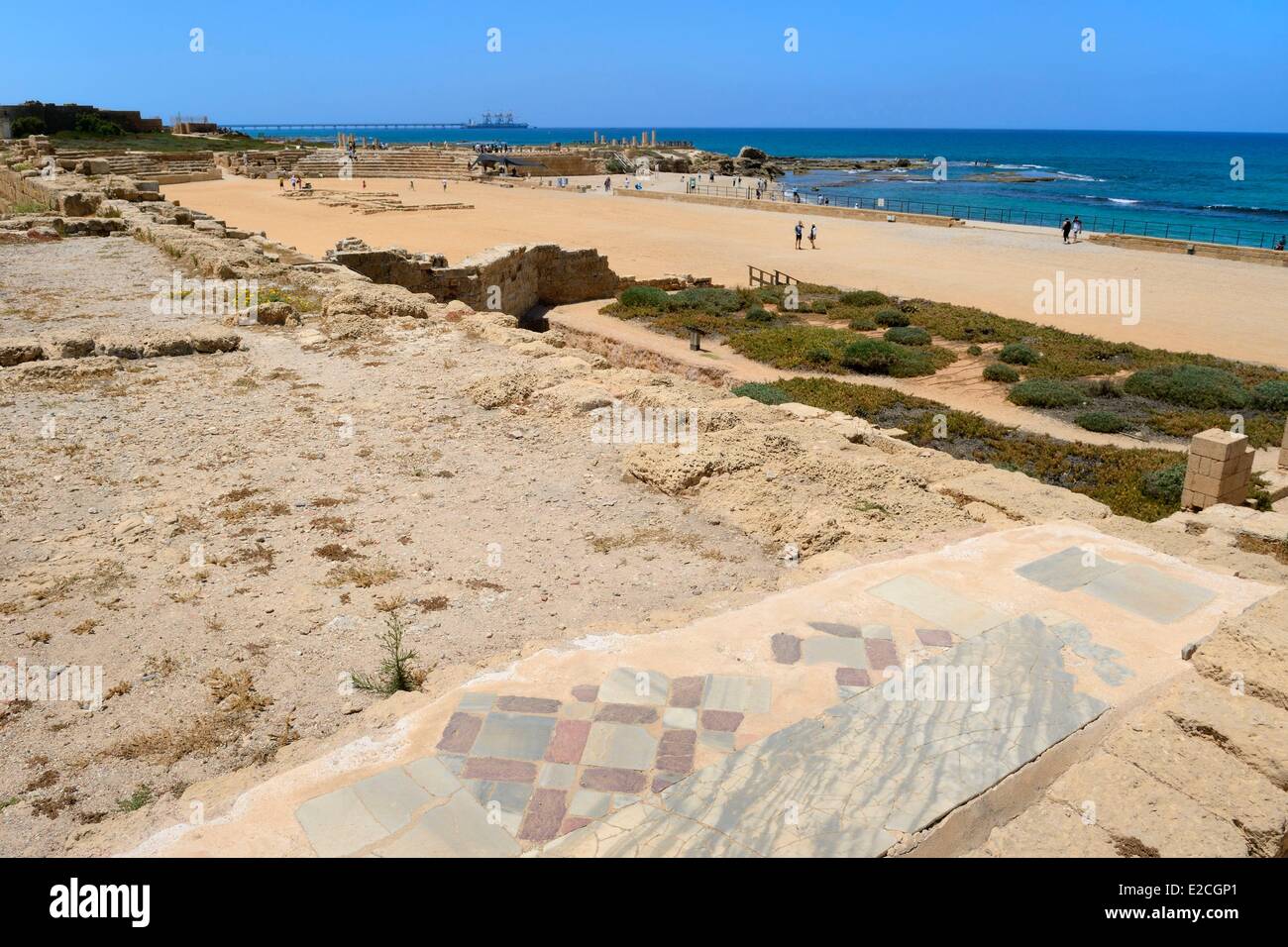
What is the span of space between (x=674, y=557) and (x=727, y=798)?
297 cm

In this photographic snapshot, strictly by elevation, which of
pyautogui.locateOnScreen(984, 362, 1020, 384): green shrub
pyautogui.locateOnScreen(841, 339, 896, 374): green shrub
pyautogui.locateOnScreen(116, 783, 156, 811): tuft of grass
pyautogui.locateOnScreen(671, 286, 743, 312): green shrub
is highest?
pyautogui.locateOnScreen(671, 286, 743, 312): green shrub

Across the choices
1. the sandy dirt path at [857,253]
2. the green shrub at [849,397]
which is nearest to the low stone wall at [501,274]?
the sandy dirt path at [857,253]

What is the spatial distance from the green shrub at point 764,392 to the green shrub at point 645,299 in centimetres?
862

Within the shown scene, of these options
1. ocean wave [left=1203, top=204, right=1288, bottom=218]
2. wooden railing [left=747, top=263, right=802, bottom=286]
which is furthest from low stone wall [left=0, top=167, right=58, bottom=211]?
ocean wave [left=1203, top=204, right=1288, bottom=218]

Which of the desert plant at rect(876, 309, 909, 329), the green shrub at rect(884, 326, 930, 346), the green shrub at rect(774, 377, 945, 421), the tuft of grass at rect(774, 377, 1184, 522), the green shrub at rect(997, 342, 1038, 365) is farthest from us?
the desert plant at rect(876, 309, 909, 329)

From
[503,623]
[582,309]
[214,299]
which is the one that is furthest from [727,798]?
[582,309]

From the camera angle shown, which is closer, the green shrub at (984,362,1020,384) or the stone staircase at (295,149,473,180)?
the green shrub at (984,362,1020,384)

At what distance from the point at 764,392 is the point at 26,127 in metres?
68.0

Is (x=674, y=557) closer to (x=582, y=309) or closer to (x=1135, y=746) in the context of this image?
(x=1135, y=746)

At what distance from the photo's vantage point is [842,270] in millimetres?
30688

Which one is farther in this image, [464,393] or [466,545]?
[464,393]

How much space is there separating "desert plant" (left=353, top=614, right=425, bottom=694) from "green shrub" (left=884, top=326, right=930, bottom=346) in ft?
57.4

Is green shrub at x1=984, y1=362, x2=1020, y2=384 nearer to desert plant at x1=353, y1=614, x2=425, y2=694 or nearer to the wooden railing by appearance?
the wooden railing

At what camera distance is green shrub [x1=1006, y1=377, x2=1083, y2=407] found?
16344mm
